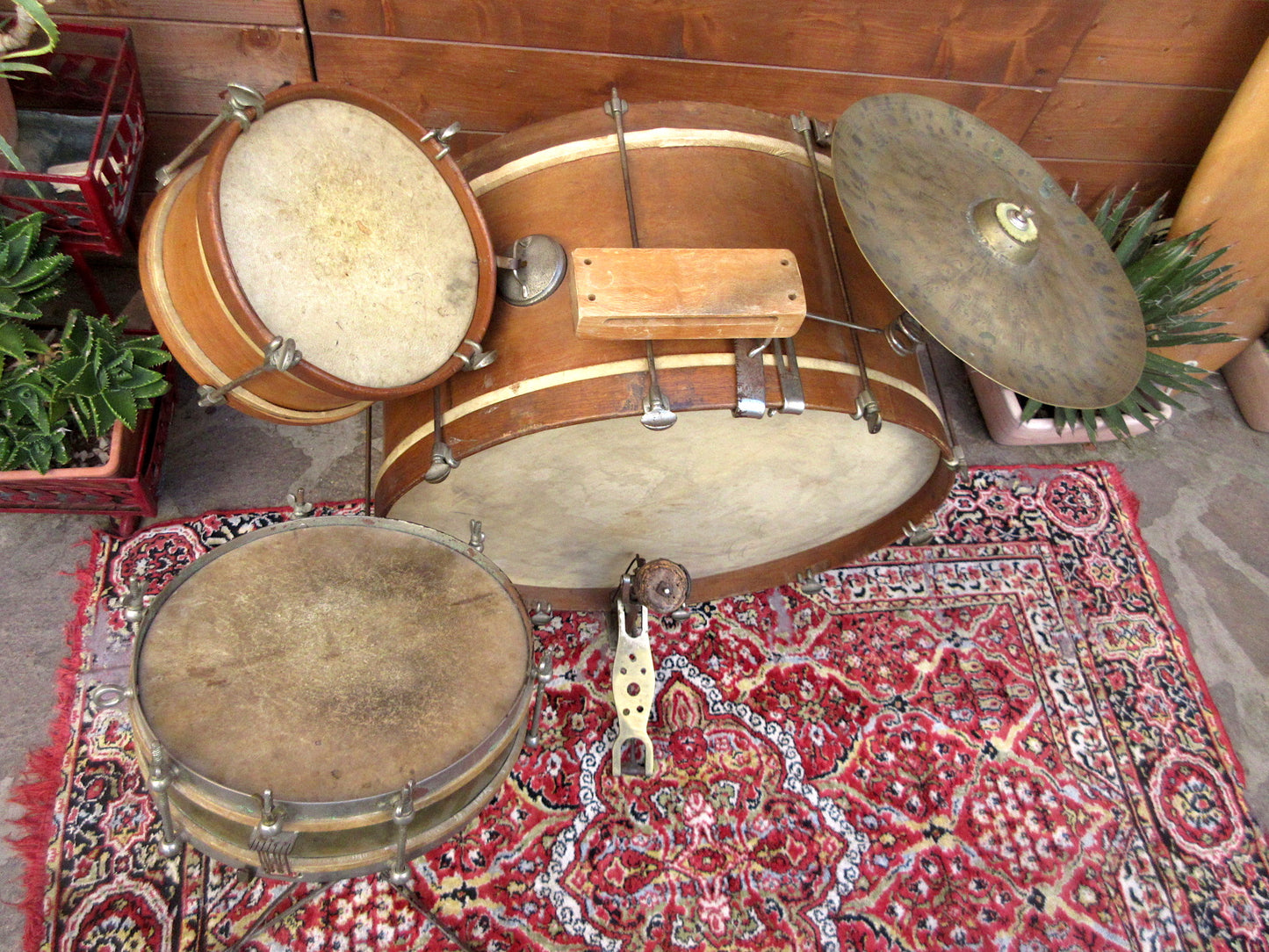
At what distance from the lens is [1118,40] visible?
2.18 m

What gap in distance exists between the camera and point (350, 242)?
1.45 metres

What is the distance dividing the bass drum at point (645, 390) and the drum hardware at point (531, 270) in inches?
0.8

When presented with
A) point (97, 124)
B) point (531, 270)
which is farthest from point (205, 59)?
point (531, 270)

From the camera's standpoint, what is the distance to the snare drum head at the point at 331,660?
1.21 meters

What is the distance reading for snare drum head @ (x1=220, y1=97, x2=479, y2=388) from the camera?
1356 millimetres

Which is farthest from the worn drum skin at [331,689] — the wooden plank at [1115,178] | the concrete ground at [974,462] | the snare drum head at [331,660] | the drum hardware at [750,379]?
the wooden plank at [1115,178]

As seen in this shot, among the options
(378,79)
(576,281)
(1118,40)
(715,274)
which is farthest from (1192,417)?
(378,79)

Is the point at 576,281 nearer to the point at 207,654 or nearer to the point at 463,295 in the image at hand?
the point at 463,295

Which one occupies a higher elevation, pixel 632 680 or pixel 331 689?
pixel 632 680

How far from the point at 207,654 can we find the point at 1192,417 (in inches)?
106

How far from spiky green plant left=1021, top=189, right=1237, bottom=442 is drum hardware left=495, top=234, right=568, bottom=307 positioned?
1425 mm

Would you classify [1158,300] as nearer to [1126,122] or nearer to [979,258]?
[1126,122]

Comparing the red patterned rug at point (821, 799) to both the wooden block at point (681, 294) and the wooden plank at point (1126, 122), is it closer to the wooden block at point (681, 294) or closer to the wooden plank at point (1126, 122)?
the wooden block at point (681, 294)

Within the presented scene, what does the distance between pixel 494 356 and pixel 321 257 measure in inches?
12.5
